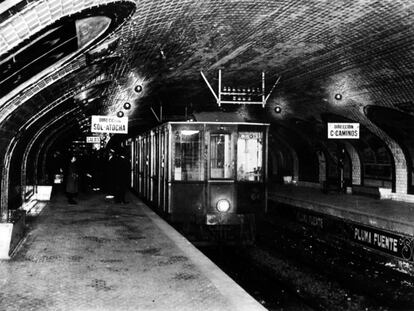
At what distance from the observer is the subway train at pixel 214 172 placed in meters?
9.81

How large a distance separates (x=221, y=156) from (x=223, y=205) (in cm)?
107

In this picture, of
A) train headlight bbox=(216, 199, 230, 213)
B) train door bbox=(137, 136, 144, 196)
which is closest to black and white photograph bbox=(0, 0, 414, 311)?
train headlight bbox=(216, 199, 230, 213)

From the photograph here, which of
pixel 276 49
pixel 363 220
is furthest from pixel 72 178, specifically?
pixel 363 220

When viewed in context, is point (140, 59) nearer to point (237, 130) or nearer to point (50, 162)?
point (237, 130)

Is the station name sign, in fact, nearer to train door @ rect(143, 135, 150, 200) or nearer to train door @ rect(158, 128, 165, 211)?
train door @ rect(158, 128, 165, 211)

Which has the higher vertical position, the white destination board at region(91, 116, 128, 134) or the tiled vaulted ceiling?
the tiled vaulted ceiling

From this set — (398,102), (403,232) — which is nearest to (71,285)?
(403,232)

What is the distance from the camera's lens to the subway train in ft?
32.2

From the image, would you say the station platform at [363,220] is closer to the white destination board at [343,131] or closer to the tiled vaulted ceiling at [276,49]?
the white destination board at [343,131]

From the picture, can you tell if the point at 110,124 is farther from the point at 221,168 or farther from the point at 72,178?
the point at 221,168

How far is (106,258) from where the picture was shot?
6406mm

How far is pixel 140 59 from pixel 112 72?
88cm

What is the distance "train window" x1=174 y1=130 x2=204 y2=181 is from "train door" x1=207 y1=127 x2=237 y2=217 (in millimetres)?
236

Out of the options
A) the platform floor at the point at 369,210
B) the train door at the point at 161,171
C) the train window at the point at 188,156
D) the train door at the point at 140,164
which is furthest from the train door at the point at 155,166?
the platform floor at the point at 369,210
